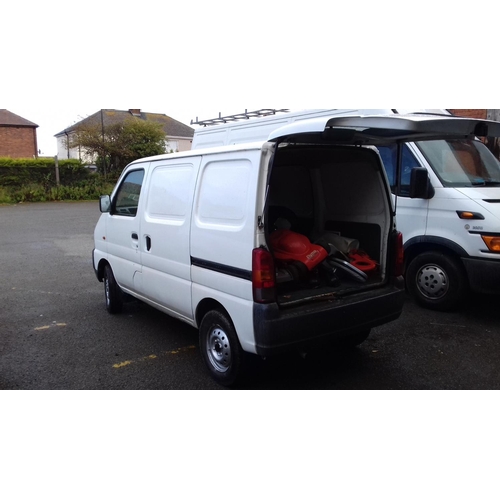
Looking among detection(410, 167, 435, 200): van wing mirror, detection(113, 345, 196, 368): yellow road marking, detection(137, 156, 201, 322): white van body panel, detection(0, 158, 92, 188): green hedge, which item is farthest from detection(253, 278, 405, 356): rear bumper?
detection(0, 158, 92, 188): green hedge

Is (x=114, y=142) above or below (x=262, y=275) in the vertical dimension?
above

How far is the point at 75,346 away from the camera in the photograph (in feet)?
16.1

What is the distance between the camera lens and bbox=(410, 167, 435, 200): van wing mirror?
5.64 meters

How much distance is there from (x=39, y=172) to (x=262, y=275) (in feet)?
75.3

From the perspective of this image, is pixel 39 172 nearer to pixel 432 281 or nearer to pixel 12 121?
pixel 12 121

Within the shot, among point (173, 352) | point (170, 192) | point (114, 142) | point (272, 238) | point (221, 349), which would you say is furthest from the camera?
point (114, 142)

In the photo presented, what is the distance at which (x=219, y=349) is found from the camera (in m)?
3.95

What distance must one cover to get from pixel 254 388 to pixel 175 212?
170 cm

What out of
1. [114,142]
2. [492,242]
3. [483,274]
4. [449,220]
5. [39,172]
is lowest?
[483,274]

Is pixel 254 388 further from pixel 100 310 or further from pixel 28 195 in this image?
pixel 28 195

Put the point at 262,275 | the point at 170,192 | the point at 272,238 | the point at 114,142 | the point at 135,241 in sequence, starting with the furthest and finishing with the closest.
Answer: the point at 114,142 < the point at 135,241 < the point at 170,192 < the point at 272,238 < the point at 262,275

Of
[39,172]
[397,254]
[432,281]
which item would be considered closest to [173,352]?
[397,254]

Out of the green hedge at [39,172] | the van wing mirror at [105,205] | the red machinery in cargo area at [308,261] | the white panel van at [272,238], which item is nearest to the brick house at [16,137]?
the green hedge at [39,172]

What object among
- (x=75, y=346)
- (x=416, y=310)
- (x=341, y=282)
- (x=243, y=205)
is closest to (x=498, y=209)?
(x=416, y=310)
